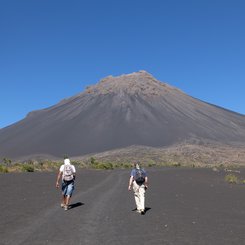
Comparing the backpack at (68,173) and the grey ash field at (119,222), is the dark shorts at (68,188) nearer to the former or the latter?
the backpack at (68,173)

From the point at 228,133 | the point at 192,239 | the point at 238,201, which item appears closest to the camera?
the point at 192,239

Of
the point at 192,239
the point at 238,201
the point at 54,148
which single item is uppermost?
the point at 54,148

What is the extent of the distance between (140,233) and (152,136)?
161 m

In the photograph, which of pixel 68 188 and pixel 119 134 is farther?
pixel 119 134

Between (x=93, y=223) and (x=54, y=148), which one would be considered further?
(x=54, y=148)

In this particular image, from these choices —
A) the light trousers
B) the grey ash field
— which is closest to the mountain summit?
the grey ash field

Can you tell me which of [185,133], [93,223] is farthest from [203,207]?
[185,133]

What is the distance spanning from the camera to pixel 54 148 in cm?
17238

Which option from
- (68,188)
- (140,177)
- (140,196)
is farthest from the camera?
(68,188)

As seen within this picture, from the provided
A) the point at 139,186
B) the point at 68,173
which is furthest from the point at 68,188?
the point at 139,186

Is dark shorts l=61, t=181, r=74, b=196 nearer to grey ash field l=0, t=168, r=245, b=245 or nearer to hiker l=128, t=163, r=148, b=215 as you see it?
grey ash field l=0, t=168, r=245, b=245

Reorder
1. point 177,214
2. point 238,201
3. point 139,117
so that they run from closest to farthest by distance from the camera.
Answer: point 177,214
point 238,201
point 139,117

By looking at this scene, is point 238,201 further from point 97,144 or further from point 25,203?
point 97,144

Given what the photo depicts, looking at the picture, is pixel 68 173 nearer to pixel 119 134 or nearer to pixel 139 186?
pixel 139 186
